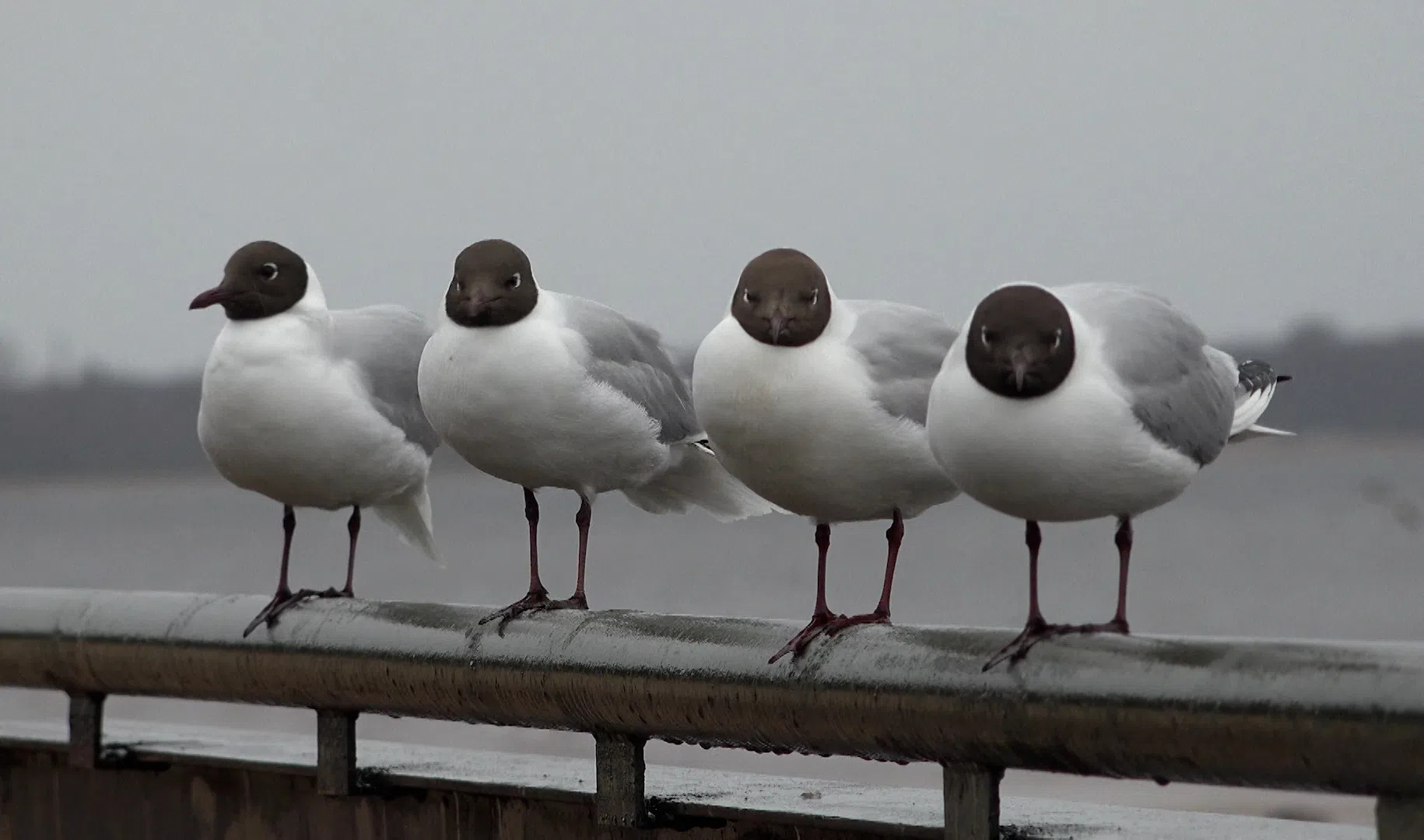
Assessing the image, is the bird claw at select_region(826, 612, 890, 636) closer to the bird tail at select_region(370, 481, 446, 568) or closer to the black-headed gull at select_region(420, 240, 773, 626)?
the black-headed gull at select_region(420, 240, 773, 626)

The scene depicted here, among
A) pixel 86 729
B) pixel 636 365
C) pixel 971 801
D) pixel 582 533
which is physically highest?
pixel 636 365

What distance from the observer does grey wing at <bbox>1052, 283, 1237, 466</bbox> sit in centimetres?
407

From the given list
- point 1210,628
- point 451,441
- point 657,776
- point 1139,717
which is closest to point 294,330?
point 451,441

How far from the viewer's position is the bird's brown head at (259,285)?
6.11 meters

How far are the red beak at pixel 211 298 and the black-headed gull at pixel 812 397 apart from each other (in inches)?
76.8

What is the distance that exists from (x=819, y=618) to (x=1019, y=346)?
731 millimetres

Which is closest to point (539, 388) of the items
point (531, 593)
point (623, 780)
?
point (531, 593)

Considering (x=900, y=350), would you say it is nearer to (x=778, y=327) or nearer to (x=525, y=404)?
(x=778, y=327)

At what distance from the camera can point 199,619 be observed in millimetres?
4746

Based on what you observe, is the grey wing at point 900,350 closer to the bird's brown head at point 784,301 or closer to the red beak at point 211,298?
the bird's brown head at point 784,301

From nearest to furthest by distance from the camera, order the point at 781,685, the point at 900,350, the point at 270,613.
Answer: the point at 781,685 → the point at 270,613 → the point at 900,350

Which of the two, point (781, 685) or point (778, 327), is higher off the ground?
point (778, 327)

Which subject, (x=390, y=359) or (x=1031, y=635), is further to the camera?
(x=390, y=359)

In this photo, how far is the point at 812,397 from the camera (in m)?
4.57
